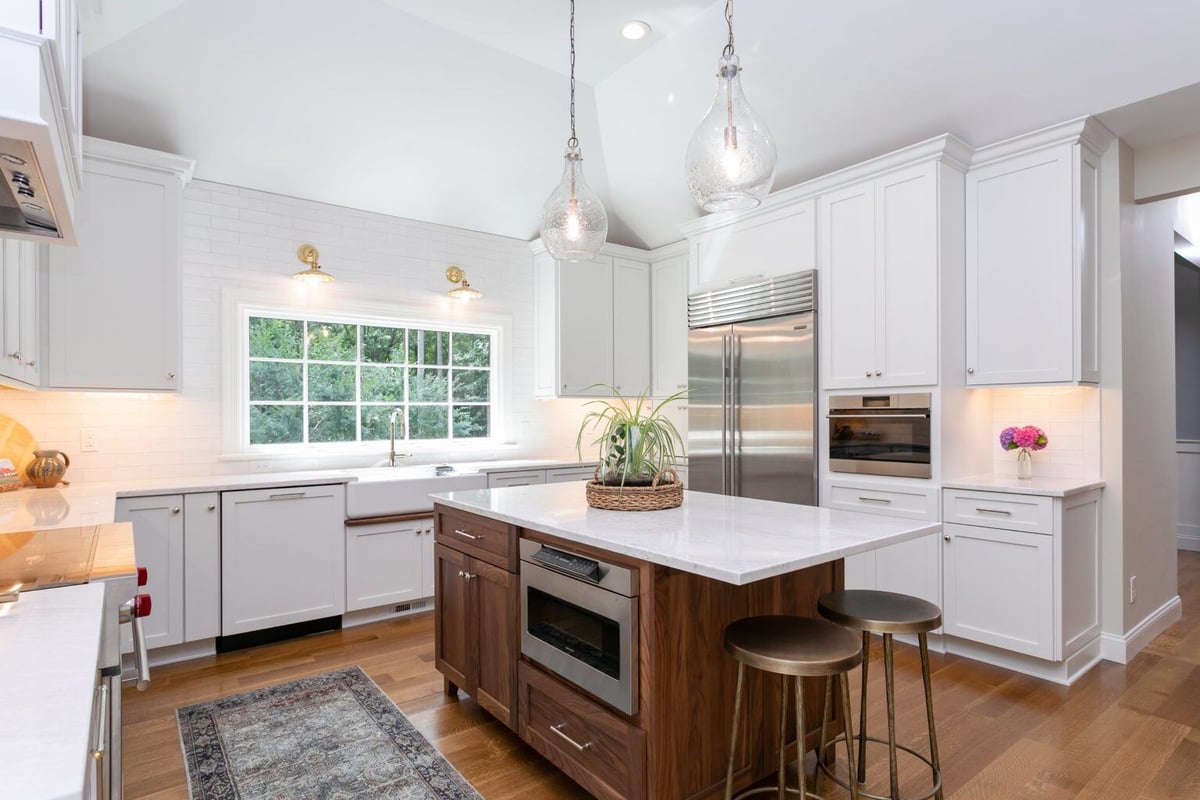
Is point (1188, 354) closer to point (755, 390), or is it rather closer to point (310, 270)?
point (755, 390)

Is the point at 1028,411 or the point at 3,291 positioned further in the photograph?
the point at 1028,411

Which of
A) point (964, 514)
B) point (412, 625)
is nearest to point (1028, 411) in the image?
point (964, 514)

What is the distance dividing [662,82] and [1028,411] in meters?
2.81

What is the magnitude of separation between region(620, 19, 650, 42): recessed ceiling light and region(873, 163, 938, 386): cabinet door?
1545 millimetres

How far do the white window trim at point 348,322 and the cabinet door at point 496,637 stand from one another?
84.5 inches

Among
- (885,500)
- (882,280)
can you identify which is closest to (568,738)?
(885,500)

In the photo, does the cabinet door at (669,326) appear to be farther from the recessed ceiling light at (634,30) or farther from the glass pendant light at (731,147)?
the glass pendant light at (731,147)

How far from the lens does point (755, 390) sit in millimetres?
4188

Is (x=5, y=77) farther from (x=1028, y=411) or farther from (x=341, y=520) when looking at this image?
(x=1028, y=411)

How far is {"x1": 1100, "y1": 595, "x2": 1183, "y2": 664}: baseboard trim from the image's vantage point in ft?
10.8

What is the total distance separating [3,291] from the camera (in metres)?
2.36

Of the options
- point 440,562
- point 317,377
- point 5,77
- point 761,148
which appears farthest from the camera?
point 317,377

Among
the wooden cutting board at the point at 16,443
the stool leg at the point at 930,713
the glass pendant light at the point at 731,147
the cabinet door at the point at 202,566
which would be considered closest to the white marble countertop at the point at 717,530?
the stool leg at the point at 930,713

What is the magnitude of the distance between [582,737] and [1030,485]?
2.50 m
